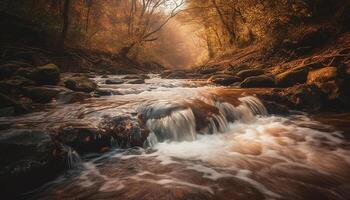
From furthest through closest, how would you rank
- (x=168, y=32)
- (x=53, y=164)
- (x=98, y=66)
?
(x=168, y=32) < (x=98, y=66) < (x=53, y=164)

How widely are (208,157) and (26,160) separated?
3.14m

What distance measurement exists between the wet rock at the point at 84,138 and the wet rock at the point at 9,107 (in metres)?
2.27

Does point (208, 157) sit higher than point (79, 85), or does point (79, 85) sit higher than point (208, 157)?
point (79, 85)

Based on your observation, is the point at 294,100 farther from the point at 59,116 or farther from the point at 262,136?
the point at 59,116

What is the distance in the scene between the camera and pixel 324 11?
13.9 m

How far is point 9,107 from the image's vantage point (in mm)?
6500

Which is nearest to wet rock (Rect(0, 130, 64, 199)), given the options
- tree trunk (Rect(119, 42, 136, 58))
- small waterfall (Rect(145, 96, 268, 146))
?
small waterfall (Rect(145, 96, 268, 146))

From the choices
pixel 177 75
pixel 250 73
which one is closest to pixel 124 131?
pixel 250 73

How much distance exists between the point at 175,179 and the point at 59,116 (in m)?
3.72

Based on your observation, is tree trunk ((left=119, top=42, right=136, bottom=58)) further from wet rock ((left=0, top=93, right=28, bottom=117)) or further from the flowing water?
wet rock ((left=0, top=93, right=28, bottom=117))

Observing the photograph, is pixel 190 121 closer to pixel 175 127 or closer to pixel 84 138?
pixel 175 127

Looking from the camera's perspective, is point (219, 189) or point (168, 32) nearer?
point (219, 189)

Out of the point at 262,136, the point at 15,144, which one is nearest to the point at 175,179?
the point at 15,144

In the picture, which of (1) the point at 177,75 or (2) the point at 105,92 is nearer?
(2) the point at 105,92
